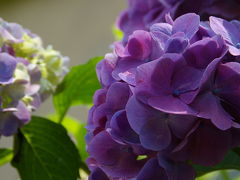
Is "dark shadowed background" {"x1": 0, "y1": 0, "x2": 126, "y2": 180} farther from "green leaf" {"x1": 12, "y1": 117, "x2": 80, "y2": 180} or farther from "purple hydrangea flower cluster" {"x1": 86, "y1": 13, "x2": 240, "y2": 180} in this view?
"purple hydrangea flower cluster" {"x1": 86, "y1": 13, "x2": 240, "y2": 180}

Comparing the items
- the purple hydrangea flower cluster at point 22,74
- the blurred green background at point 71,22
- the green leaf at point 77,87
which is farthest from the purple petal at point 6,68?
the blurred green background at point 71,22

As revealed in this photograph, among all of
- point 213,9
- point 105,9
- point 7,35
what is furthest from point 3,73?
point 105,9

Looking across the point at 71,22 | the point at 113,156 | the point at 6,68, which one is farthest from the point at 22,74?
the point at 71,22

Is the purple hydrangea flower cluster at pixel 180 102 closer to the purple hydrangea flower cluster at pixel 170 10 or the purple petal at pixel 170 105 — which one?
the purple petal at pixel 170 105

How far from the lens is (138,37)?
0.24 meters

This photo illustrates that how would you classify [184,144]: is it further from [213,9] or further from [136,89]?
[213,9]

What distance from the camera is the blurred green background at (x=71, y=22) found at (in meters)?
1.41

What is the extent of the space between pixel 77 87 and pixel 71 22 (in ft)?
3.50

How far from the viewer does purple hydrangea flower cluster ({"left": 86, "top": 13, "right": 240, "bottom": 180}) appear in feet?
0.71

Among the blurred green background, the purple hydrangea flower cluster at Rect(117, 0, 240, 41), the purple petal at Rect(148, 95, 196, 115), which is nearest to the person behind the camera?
the purple petal at Rect(148, 95, 196, 115)

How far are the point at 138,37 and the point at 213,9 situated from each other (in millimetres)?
117

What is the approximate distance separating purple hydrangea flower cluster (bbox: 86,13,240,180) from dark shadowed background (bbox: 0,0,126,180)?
1080 mm

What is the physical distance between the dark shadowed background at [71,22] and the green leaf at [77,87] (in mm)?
828

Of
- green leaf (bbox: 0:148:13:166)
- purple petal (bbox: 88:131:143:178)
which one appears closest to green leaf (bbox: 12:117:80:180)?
green leaf (bbox: 0:148:13:166)
